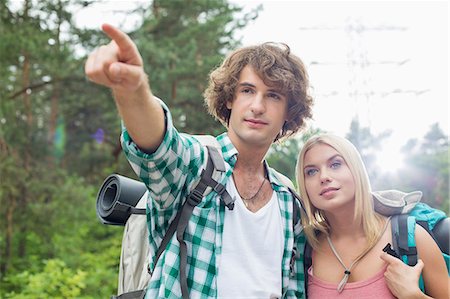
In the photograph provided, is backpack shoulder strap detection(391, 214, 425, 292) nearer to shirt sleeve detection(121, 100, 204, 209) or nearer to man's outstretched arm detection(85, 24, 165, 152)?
shirt sleeve detection(121, 100, 204, 209)

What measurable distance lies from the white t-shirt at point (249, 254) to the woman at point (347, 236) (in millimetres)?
317

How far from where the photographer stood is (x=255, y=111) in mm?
2148

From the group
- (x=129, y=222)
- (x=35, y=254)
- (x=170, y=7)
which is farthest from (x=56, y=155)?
(x=129, y=222)

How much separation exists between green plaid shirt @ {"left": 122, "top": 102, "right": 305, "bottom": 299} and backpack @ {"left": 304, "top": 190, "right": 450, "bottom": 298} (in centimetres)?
54

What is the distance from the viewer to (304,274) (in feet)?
7.74

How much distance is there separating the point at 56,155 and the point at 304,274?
11815 millimetres

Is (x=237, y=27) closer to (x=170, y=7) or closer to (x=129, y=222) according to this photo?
(x=170, y=7)

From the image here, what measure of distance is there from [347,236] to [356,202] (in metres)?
0.21

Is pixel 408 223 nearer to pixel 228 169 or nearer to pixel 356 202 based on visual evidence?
pixel 356 202

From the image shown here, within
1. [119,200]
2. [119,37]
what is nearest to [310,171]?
[119,200]

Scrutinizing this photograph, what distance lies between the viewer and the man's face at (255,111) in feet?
7.13

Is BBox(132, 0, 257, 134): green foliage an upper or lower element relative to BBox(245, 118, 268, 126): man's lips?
upper

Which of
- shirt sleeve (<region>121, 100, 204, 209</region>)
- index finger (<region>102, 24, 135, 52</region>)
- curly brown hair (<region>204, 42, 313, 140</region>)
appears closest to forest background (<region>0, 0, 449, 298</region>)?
curly brown hair (<region>204, 42, 313, 140</region>)

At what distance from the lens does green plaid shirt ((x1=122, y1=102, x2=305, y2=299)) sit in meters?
1.60
